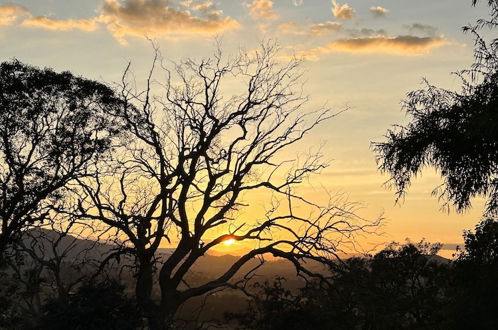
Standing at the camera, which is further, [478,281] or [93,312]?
[478,281]

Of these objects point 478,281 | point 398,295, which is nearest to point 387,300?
point 398,295

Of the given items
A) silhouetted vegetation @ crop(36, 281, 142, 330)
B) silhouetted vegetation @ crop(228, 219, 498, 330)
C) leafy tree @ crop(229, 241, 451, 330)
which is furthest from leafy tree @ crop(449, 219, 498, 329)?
silhouetted vegetation @ crop(36, 281, 142, 330)

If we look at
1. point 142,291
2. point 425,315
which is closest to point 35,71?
point 142,291

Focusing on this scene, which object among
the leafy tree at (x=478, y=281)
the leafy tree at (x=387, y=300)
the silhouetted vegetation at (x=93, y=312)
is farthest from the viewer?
the leafy tree at (x=387, y=300)

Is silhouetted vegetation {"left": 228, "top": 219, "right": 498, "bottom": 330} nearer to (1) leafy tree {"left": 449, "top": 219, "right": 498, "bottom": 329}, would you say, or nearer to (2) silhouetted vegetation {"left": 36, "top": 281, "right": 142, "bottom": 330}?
(1) leafy tree {"left": 449, "top": 219, "right": 498, "bottom": 329}

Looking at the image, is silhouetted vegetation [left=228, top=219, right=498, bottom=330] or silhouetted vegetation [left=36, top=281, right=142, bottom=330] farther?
silhouetted vegetation [left=228, top=219, right=498, bottom=330]

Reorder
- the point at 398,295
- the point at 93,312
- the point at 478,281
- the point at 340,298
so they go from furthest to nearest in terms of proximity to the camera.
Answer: the point at 398,295, the point at 340,298, the point at 478,281, the point at 93,312

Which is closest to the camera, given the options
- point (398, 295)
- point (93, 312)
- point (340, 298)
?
point (93, 312)

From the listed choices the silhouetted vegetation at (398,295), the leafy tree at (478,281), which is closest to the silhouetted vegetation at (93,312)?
the silhouetted vegetation at (398,295)

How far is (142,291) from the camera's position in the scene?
2634 cm

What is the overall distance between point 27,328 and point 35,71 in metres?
12.3

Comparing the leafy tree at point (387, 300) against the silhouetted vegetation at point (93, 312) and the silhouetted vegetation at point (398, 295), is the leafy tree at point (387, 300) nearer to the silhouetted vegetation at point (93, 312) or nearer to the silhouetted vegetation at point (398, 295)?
the silhouetted vegetation at point (398, 295)

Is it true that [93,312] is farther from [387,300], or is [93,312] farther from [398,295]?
[398,295]

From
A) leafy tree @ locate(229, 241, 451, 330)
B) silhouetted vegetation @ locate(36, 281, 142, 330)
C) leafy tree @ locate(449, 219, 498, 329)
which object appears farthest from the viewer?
leafy tree @ locate(229, 241, 451, 330)
